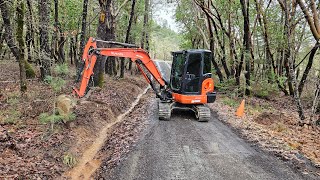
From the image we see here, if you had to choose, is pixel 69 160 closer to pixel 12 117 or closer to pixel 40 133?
pixel 40 133

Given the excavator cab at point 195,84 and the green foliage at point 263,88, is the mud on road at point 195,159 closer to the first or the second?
the excavator cab at point 195,84

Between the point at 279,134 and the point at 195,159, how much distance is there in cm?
432

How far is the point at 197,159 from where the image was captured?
7664 millimetres

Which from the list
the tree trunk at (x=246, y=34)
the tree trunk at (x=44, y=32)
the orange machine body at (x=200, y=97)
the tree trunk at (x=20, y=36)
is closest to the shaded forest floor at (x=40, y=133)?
the tree trunk at (x=20, y=36)

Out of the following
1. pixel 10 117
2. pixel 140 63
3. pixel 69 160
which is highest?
pixel 140 63

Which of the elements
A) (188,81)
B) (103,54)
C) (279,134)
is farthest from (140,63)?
(279,134)

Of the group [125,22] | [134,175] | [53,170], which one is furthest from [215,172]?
[125,22]

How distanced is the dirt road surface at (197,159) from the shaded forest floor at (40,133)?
1.60m

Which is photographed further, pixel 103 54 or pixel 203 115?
pixel 203 115

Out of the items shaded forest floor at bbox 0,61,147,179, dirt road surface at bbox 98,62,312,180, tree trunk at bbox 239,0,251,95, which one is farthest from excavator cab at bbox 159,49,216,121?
tree trunk at bbox 239,0,251,95

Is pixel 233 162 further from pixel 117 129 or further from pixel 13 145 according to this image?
pixel 13 145

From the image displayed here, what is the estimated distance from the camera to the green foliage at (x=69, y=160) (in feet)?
24.9

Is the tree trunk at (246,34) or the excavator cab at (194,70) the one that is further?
the tree trunk at (246,34)

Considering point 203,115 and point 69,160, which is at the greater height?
point 203,115
